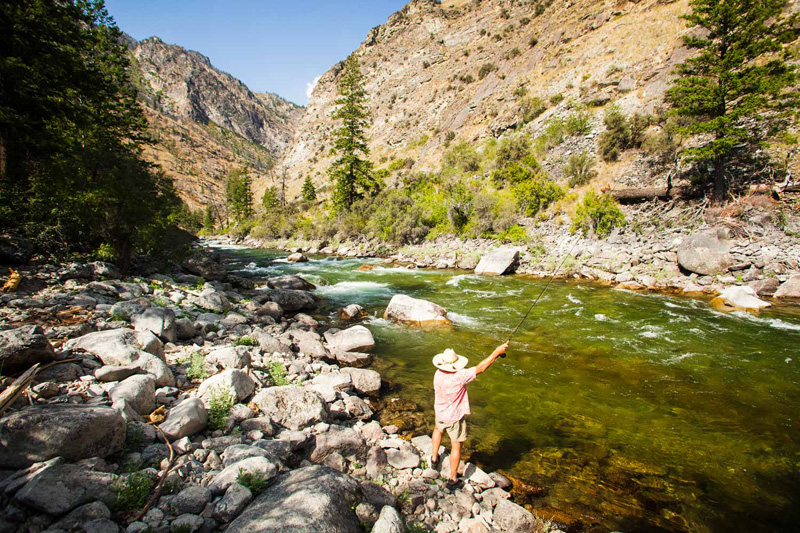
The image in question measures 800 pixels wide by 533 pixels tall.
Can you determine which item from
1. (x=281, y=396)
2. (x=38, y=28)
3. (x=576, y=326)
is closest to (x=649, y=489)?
(x=281, y=396)

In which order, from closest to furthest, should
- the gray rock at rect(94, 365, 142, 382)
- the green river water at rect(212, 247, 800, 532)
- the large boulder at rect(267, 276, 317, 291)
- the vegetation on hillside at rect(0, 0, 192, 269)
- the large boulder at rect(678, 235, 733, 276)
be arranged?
the green river water at rect(212, 247, 800, 532), the gray rock at rect(94, 365, 142, 382), the vegetation on hillside at rect(0, 0, 192, 269), the large boulder at rect(678, 235, 733, 276), the large boulder at rect(267, 276, 317, 291)

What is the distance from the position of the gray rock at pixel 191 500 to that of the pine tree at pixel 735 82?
20.8 metres

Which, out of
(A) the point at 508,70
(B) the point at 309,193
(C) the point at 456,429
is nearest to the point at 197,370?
(C) the point at 456,429

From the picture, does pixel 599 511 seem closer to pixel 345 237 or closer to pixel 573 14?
pixel 345 237

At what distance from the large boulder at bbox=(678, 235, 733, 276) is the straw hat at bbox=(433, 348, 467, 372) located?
14.9 meters

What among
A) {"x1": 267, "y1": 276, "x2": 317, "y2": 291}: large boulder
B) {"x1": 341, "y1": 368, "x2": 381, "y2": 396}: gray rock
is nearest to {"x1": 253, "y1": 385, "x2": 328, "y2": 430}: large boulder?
{"x1": 341, "y1": 368, "x2": 381, "y2": 396}: gray rock

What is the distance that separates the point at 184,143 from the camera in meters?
131

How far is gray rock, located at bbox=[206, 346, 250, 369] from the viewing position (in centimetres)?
543

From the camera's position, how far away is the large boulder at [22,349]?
342 cm

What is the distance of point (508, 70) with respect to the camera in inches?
1673

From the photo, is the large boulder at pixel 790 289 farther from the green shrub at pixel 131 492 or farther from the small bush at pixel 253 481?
the green shrub at pixel 131 492

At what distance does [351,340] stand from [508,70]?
47.8m

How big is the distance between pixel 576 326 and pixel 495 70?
4799 cm

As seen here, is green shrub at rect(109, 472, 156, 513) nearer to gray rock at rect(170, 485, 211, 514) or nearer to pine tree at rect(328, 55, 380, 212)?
gray rock at rect(170, 485, 211, 514)
